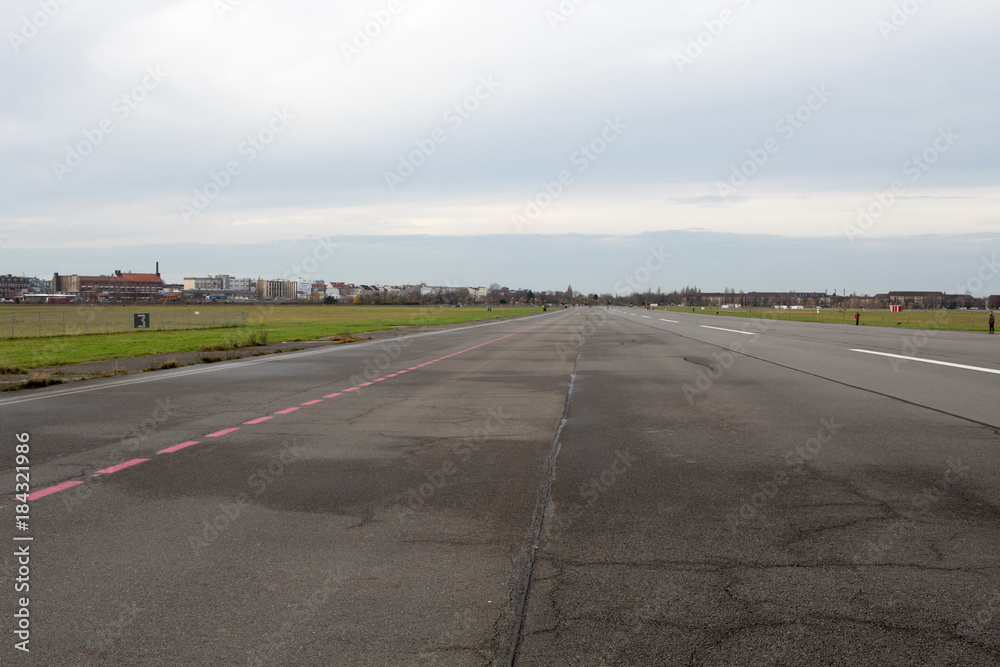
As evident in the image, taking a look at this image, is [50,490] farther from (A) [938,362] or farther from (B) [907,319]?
(B) [907,319]

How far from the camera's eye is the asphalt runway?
3.54 meters

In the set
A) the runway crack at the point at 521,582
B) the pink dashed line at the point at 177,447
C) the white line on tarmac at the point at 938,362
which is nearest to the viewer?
the runway crack at the point at 521,582

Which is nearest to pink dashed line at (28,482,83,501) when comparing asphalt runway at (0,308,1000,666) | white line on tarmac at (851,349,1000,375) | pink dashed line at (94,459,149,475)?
asphalt runway at (0,308,1000,666)

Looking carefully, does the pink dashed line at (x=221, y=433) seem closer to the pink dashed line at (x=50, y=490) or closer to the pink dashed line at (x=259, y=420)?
the pink dashed line at (x=259, y=420)

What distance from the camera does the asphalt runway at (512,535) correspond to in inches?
139

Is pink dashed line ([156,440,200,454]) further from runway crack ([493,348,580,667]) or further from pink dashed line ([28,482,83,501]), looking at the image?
runway crack ([493,348,580,667])

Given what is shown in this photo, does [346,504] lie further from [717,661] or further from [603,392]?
[603,392]

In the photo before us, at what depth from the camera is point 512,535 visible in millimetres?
5129

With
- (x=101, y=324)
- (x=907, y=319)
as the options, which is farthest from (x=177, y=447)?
(x=907, y=319)

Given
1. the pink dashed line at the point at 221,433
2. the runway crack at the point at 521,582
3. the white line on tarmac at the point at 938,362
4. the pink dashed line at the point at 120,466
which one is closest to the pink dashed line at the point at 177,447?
the pink dashed line at the point at 221,433

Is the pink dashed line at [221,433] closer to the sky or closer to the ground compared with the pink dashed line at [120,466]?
closer to the ground

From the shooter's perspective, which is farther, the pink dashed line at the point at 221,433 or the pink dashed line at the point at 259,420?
the pink dashed line at the point at 259,420

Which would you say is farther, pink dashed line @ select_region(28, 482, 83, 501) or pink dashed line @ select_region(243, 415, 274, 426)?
pink dashed line @ select_region(243, 415, 274, 426)

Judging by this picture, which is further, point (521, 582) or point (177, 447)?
point (177, 447)
